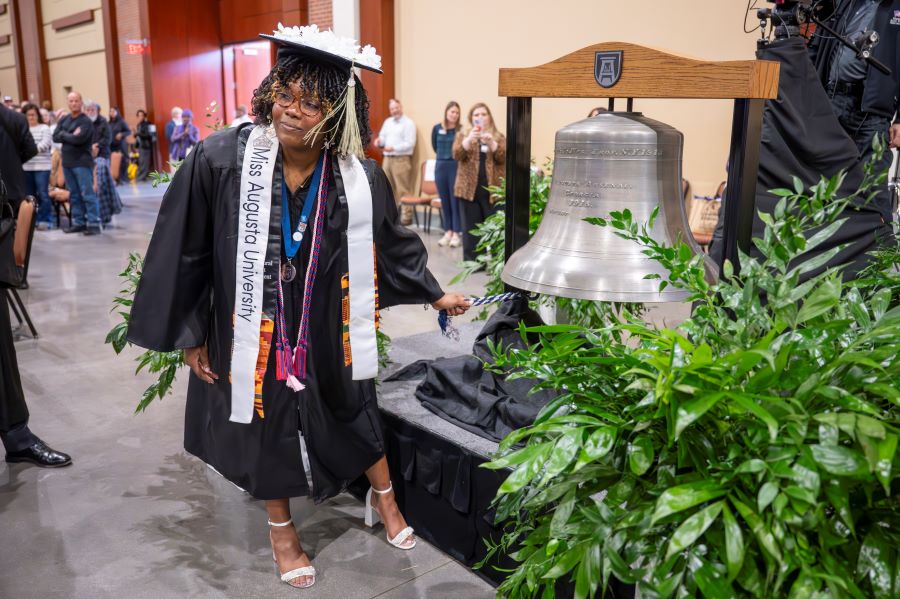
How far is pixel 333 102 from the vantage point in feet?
7.02

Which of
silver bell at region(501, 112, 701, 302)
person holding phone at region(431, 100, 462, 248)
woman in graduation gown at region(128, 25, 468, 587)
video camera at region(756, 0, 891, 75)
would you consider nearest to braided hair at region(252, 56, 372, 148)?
woman in graduation gown at region(128, 25, 468, 587)

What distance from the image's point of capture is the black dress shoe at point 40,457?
3.23 metres

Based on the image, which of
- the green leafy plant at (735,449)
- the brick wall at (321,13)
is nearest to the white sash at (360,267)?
the green leafy plant at (735,449)

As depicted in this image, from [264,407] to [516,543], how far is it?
0.82 m

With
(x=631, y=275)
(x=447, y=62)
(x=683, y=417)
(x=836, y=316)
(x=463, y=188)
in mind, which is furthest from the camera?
(x=447, y=62)

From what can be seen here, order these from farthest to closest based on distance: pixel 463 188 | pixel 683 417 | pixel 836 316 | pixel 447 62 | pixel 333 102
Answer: pixel 447 62 → pixel 463 188 → pixel 333 102 → pixel 836 316 → pixel 683 417

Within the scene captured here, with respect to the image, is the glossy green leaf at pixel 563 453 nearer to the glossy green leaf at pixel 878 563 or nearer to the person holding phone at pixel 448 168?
the glossy green leaf at pixel 878 563

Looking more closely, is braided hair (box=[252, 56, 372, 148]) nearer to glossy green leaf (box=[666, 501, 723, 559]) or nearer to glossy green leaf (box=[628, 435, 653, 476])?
glossy green leaf (box=[628, 435, 653, 476])

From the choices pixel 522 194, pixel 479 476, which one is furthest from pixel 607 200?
pixel 479 476

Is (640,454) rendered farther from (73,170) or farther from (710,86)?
(73,170)

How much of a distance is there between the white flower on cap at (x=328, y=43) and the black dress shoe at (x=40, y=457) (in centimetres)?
211

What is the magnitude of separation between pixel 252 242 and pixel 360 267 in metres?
0.32

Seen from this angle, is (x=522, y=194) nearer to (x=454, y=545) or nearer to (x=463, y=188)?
(x=454, y=545)

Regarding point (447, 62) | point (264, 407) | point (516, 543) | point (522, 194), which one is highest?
point (447, 62)
